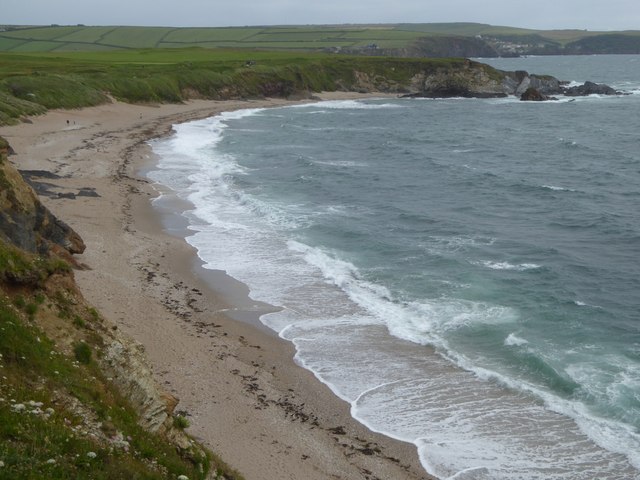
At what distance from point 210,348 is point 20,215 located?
6.11 metres

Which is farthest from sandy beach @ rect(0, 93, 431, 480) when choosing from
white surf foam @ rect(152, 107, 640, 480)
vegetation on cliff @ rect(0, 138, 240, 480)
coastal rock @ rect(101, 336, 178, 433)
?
vegetation on cliff @ rect(0, 138, 240, 480)

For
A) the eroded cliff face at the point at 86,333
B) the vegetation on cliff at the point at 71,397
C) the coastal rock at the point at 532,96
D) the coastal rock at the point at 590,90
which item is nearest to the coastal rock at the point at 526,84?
the coastal rock at the point at 590,90

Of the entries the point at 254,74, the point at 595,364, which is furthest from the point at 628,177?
the point at 254,74

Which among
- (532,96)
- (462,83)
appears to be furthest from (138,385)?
(462,83)

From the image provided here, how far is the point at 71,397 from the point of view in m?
11.1

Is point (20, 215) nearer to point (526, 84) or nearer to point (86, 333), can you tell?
point (86, 333)

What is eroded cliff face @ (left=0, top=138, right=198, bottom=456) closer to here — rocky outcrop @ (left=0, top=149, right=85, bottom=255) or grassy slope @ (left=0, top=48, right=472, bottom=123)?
rocky outcrop @ (left=0, top=149, right=85, bottom=255)

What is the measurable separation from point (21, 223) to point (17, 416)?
399 inches

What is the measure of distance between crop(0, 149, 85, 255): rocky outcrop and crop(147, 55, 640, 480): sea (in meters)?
7.27

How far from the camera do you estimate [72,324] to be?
44.5ft

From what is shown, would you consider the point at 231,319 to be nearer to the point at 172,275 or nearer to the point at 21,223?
the point at 172,275

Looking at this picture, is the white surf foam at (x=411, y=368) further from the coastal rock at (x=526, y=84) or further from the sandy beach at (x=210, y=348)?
the coastal rock at (x=526, y=84)

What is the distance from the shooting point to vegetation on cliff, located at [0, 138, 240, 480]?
9414 mm

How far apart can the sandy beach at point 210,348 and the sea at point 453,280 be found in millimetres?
755
